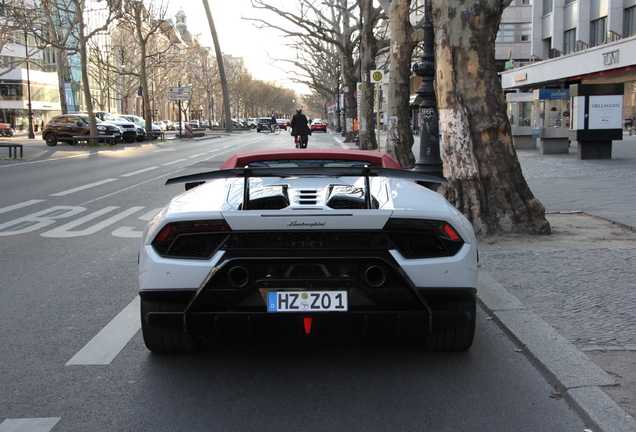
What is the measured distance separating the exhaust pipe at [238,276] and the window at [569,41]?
149ft

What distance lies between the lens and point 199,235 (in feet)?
12.8

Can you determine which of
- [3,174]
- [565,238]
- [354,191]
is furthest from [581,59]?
[354,191]

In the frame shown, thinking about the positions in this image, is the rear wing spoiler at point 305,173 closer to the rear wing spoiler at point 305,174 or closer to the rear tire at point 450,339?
the rear wing spoiler at point 305,174

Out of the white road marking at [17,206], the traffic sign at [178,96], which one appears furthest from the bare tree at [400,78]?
the traffic sign at [178,96]

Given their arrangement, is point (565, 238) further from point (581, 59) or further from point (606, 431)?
point (581, 59)

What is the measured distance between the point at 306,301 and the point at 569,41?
46.7 metres

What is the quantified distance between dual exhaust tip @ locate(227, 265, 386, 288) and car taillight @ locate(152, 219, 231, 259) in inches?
7.0

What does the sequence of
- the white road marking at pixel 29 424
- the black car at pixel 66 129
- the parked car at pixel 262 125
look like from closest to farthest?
1. the white road marking at pixel 29 424
2. the black car at pixel 66 129
3. the parked car at pixel 262 125

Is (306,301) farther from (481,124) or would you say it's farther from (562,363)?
(481,124)

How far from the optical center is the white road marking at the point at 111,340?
4420 mm

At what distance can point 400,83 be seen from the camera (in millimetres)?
19922

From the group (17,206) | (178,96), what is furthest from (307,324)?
(178,96)

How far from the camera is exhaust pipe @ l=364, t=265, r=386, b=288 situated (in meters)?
3.77

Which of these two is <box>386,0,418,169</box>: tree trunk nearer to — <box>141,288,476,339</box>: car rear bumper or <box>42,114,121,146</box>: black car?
<box>141,288,476,339</box>: car rear bumper
